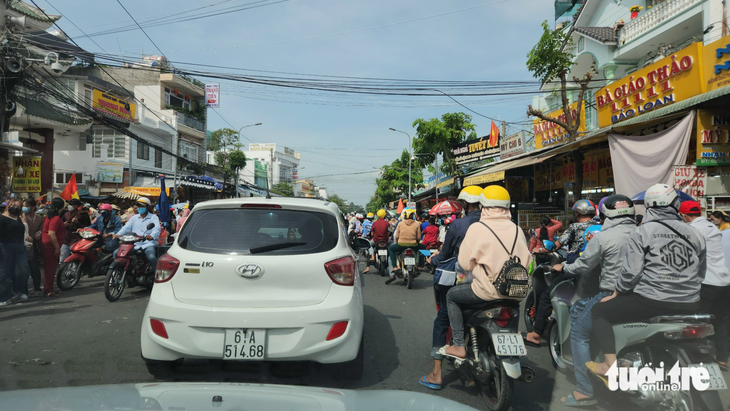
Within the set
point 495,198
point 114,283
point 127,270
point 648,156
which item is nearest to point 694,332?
point 495,198

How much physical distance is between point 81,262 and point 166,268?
6.15 metres

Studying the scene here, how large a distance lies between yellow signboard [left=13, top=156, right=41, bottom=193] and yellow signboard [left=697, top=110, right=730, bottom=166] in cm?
1653

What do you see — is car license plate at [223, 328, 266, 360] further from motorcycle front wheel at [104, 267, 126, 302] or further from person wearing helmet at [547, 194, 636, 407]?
motorcycle front wheel at [104, 267, 126, 302]

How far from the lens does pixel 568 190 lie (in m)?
13.8

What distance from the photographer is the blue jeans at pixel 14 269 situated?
7.29 metres

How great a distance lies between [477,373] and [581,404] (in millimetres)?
800

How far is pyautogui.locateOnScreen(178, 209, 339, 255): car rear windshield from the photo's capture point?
3.75m

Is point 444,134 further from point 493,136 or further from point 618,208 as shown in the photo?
point 618,208

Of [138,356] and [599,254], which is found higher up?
[599,254]

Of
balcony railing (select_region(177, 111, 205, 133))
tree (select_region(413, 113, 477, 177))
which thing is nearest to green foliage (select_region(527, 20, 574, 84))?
tree (select_region(413, 113, 477, 177))

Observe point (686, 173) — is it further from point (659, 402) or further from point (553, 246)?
point (659, 402)

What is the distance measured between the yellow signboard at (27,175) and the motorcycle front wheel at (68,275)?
Answer: 753cm

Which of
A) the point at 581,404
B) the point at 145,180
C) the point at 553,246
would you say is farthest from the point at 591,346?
the point at 145,180

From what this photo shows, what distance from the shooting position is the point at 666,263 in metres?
3.21
